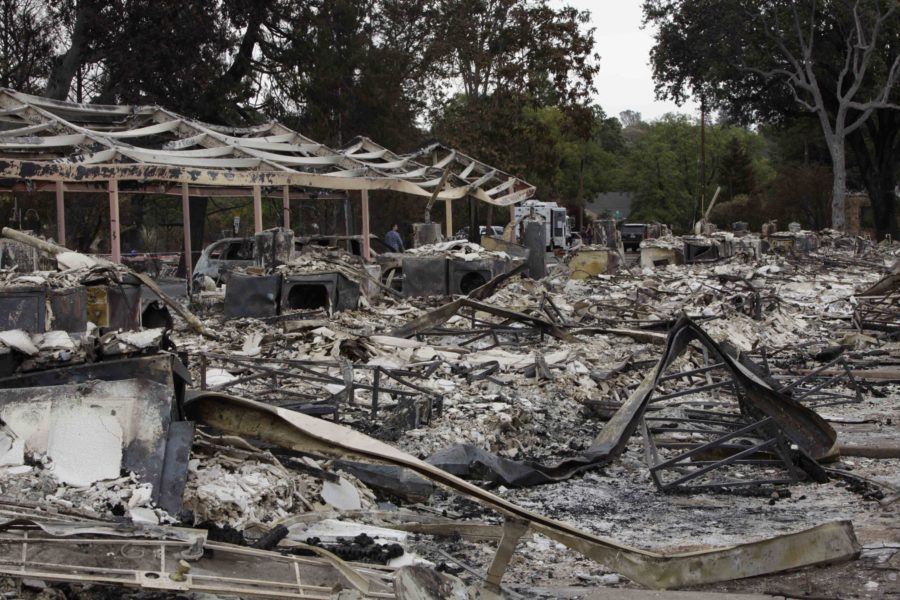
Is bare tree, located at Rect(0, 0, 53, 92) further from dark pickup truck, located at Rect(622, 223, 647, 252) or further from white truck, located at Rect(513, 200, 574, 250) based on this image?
dark pickup truck, located at Rect(622, 223, 647, 252)

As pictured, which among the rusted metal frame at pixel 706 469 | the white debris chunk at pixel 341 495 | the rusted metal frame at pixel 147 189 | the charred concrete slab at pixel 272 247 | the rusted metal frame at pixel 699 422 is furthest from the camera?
the rusted metal frame at pixel 147 189

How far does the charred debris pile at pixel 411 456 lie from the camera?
4.70 metres

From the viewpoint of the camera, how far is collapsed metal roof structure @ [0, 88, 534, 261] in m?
18.8

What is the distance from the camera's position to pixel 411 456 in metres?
5.27

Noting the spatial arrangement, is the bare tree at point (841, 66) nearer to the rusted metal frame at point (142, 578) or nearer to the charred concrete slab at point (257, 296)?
the charred concrete slab at point (257, 296)

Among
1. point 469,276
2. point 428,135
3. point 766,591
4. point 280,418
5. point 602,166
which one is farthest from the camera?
point 602,166

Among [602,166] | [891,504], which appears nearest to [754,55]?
[602,166]

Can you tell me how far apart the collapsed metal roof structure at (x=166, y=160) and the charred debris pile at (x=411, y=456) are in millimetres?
5135

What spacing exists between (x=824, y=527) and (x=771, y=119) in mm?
48490

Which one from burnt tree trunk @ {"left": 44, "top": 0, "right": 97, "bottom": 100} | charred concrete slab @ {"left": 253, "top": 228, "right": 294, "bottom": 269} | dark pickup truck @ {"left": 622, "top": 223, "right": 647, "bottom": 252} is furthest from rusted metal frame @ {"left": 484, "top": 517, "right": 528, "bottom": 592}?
dark pickup truck @ {"left": 622, "top": 223, "right": 647, "bottom": 252}

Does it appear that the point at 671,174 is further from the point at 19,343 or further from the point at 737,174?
the point at 19,343

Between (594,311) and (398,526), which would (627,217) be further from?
(398,526)

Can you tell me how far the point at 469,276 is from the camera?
67.2ft

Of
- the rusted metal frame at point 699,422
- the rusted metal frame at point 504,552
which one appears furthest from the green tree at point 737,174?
the rusted metal frame at point 504,552
